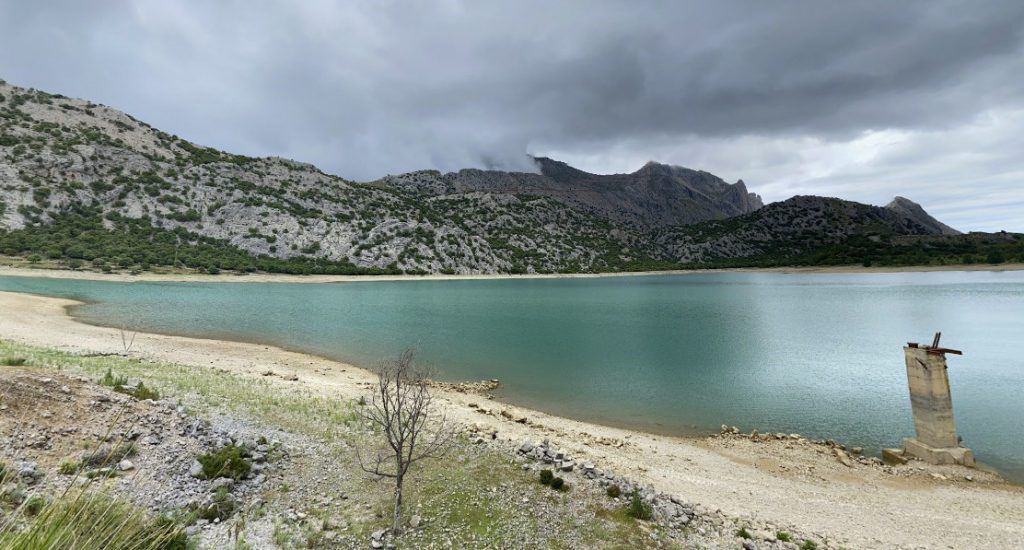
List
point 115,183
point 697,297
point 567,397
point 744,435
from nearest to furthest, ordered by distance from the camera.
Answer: point 744,435, point 567,397, point 697,297, point 115,183

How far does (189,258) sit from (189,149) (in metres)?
83.3

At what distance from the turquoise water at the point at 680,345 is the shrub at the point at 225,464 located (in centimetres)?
1658

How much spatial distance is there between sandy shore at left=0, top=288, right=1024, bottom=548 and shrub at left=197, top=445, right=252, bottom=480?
30.3ft

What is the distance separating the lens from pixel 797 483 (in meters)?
17.2

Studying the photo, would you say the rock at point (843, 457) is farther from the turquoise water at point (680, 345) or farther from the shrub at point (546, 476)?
the shrub at point (546, 476)

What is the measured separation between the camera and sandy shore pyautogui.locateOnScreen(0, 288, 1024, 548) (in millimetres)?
13711

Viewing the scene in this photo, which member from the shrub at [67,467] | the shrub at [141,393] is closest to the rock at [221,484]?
the shrub at [67,467]

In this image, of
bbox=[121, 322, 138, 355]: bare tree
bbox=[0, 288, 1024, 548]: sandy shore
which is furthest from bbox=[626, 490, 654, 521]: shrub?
bbox=[121, 322, 138, 355]: bare tree

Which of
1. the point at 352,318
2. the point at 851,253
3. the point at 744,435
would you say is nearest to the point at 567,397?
the point at 744,435

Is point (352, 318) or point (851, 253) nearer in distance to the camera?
point (352, 318)

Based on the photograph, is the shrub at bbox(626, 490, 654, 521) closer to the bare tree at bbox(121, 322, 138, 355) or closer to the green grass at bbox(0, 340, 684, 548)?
the green grass at bbox(0, 340, 684, 548)

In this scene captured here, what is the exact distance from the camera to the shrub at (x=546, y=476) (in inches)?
521

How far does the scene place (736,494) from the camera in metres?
15.5

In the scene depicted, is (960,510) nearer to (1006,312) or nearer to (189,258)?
(1006,312)
